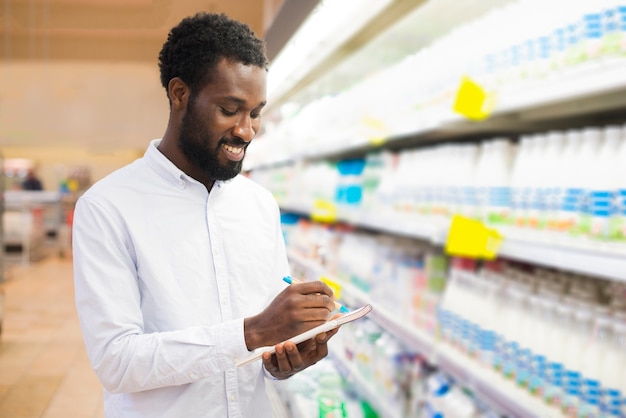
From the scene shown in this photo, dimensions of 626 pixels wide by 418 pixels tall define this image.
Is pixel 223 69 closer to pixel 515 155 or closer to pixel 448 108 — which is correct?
pixel 448 108

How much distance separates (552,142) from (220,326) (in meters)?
0.97

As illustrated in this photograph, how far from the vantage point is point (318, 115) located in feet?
11.6

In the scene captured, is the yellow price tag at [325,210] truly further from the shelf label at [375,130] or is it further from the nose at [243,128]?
the nose at [243,128]

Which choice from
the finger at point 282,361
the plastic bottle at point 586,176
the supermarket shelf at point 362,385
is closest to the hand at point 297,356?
the finger at point 282,361

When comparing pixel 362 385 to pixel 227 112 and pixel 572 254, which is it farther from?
pixel 227 112

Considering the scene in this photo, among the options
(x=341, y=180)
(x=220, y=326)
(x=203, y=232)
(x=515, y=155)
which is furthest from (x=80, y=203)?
(x=341, y=180)

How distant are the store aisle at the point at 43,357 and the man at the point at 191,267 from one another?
1.94 metres

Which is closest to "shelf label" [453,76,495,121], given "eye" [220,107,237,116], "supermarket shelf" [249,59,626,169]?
"supermarket shelf" [249,59,626,169]

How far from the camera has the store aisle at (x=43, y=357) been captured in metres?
3.22

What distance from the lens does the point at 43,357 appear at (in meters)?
4.57

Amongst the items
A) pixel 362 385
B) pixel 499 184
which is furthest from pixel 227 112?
pixel 362 385

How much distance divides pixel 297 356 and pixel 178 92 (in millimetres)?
549

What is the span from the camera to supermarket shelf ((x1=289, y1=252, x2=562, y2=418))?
4.62ft

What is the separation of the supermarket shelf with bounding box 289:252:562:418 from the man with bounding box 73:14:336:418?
562mm
